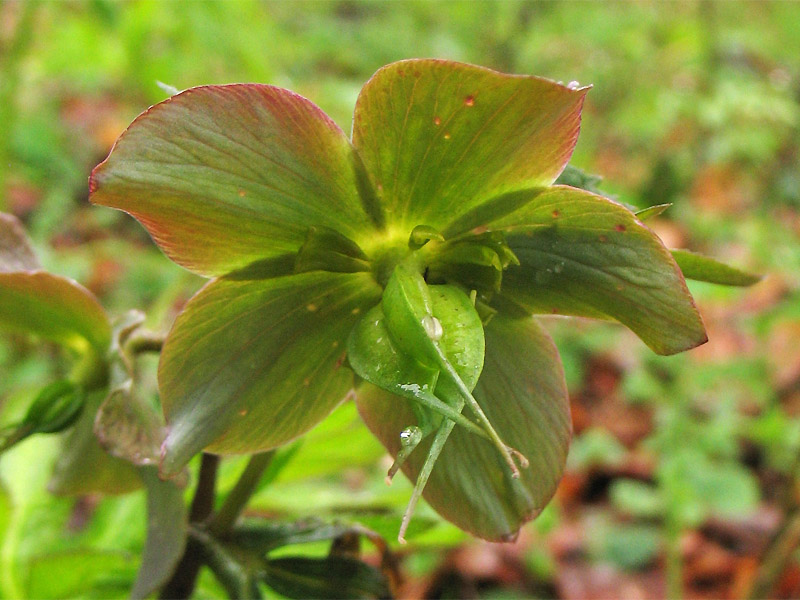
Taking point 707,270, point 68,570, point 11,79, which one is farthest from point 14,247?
point 11,79

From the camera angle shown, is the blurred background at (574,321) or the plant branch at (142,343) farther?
the blurred background at (574,321)

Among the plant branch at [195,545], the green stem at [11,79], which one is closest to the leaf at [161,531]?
the plant branch at [195,545]

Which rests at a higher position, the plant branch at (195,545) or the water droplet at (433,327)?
the water droplet at (433,327)

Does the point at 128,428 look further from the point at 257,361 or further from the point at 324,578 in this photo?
the point at 324,578

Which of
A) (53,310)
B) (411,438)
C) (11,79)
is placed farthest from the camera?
(11,79)

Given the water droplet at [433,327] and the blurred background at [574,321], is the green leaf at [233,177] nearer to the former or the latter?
the water droplet at [433,327]

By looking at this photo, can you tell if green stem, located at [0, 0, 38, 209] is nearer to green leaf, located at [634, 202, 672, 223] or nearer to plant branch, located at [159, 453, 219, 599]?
plant branch, located at [159, 453, 219, 599]

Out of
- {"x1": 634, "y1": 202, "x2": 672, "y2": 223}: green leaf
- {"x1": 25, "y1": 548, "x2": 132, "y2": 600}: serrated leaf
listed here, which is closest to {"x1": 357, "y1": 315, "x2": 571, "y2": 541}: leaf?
{"x1": 634, "y1": 202, "x2": 672, "y2": 223}: green leaf
